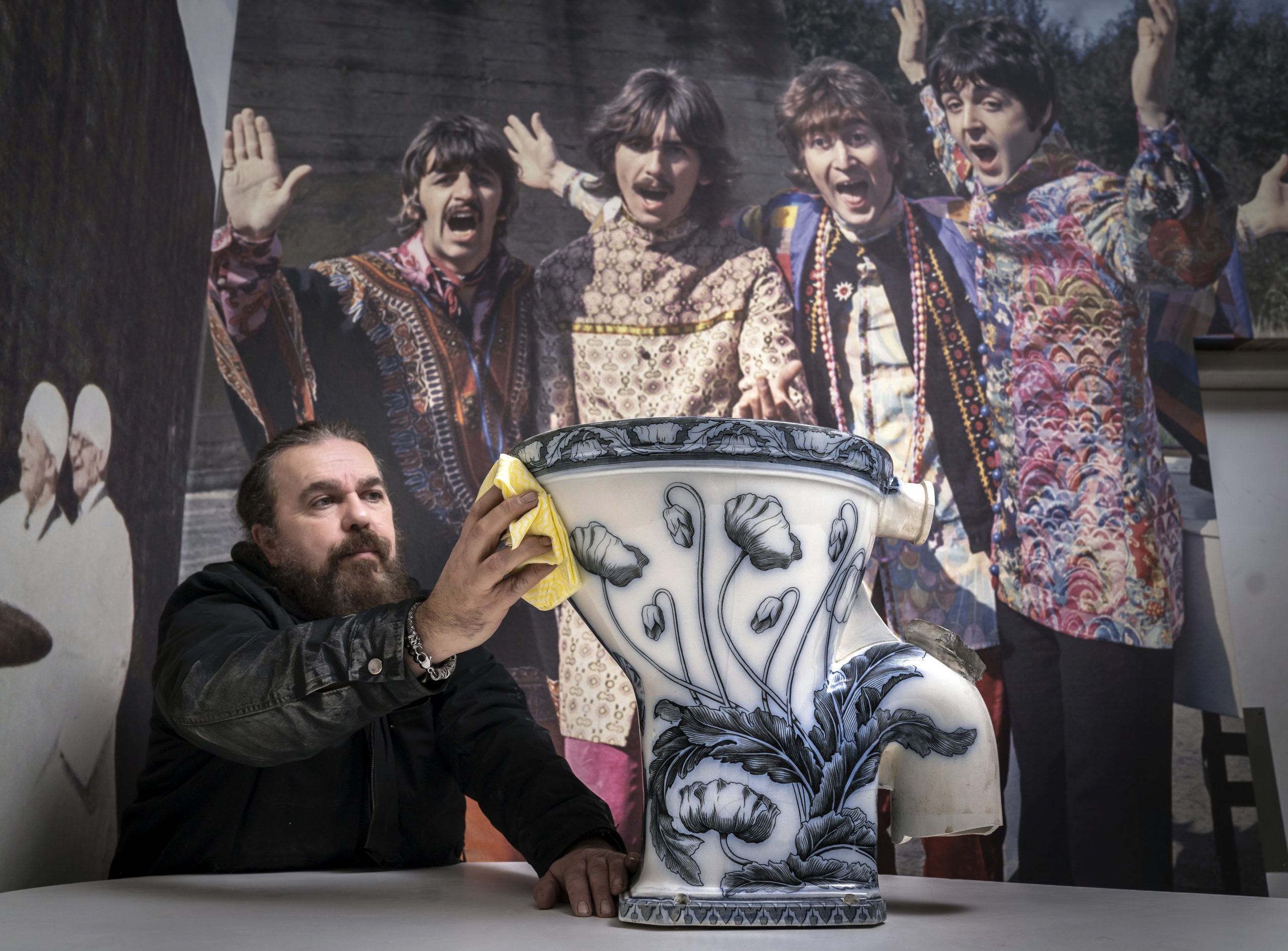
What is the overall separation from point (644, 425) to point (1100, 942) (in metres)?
0.52

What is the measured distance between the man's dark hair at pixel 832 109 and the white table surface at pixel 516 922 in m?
2.00

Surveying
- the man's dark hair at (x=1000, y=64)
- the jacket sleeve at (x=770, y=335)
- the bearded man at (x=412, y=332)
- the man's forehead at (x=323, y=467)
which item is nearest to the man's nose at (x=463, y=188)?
the bearded man at (x=412, y=332)

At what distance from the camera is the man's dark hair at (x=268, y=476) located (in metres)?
1.79

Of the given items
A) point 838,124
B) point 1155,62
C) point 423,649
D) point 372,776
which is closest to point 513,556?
point 423,649

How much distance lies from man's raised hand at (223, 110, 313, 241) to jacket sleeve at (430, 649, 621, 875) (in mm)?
1389

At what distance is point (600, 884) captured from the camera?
102cm

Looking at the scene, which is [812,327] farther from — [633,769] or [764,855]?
[764,855]

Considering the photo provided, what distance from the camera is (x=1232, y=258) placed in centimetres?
260

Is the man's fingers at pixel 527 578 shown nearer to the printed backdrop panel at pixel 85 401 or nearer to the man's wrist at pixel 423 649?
the man's wrist at pixel 423 649

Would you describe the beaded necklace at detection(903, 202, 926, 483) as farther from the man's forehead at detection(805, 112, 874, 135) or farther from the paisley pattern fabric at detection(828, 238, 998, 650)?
the man's forehead at detection(805, 112, 874, 135)

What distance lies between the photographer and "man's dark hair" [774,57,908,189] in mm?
2672

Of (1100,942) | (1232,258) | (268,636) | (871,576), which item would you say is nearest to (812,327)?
(871,576)

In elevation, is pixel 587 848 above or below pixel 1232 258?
below

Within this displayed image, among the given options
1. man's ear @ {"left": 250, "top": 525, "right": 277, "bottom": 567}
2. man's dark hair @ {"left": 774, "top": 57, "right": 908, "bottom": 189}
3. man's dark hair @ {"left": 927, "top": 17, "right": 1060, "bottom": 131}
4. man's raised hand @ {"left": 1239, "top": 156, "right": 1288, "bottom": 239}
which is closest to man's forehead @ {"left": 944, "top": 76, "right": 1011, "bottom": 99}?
man's dark hair @ {"left": 927, "top": 17, "right": 1060, "bottom": 131}
